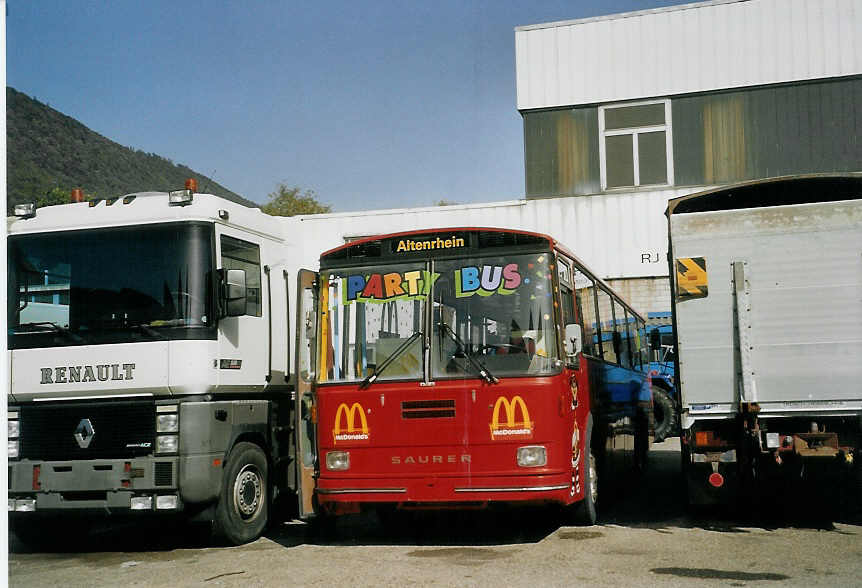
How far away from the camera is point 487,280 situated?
361 inches

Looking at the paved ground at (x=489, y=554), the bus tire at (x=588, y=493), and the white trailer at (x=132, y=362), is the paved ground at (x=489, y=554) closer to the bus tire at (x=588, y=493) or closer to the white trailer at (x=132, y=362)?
the bus tire at (x=588, y=493)

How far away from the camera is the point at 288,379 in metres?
10.9

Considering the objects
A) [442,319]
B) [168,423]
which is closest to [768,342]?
[442,319]

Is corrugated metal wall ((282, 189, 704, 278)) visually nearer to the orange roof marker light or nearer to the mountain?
the mountain

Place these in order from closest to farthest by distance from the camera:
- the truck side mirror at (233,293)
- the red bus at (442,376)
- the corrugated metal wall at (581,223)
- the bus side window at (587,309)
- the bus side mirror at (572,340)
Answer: the red bus at (442,376) → the bus side mirror at (572,340) → the truck side mirror at (233,293) → the bus side window at (587,309) → the corrugated metal wall at (581,223)

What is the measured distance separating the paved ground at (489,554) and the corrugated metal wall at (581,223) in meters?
8.80

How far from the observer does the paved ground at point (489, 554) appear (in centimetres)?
757

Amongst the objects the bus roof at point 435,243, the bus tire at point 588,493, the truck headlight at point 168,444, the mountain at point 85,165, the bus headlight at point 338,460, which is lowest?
the bus tire at point 588,493

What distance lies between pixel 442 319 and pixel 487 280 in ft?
1.87

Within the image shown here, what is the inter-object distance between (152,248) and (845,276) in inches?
265

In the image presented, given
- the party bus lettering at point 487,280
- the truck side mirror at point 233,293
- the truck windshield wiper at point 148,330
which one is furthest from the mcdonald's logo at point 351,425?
the truck windshield wiper at point 148,330

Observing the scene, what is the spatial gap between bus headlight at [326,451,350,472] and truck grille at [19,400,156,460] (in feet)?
5.51

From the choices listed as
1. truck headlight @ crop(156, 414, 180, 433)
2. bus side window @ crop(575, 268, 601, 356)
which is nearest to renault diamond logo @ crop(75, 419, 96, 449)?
truck headlight @ crop(156, 414, 180, 433)

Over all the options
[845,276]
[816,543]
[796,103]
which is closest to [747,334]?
[845,276]
